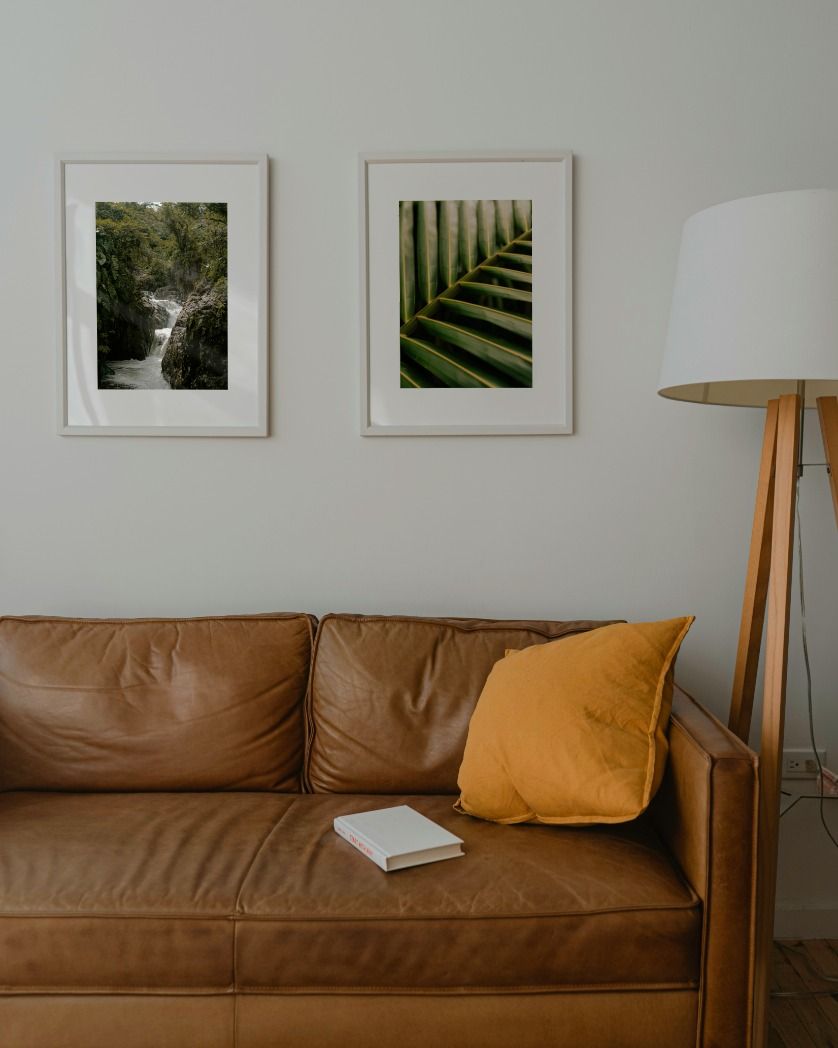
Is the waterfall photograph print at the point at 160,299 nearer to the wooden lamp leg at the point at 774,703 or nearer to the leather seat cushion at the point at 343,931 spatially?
the leather seat cushion at the point at 343,931

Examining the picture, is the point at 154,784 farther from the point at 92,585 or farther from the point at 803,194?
the point at 803,194

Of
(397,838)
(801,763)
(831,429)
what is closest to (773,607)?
(831,429)

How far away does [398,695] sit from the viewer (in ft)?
7.11

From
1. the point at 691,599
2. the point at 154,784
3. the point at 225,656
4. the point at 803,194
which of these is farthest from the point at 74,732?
the point at 803,194

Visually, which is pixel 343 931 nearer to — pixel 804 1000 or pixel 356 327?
pixel 804 1000

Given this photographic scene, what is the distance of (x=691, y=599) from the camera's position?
2.53 m

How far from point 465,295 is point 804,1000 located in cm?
202

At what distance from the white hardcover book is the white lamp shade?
3.72ft

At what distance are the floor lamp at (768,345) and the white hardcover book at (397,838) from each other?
0.70 meters

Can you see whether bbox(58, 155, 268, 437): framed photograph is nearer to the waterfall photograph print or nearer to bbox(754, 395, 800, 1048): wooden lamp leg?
the waterfall photograph print

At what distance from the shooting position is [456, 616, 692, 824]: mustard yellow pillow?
178cm

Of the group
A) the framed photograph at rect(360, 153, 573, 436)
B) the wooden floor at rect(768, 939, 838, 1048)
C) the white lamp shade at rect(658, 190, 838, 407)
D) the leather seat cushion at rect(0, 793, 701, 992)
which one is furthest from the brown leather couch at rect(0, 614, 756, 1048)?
the framed photograph at rect(360, 153, 573, 436)

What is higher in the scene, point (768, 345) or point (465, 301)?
point (465, 301)

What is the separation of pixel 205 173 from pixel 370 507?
41.7 inches
